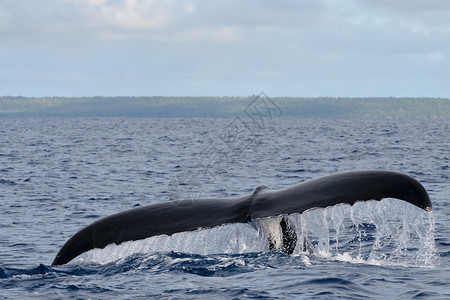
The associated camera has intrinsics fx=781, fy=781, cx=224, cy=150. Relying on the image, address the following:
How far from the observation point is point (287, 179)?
87.9 ft

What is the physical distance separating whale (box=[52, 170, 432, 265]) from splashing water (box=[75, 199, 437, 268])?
0.59ft

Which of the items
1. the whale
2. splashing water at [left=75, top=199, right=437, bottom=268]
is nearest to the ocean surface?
splashing water at [left=75, top=199, right=437, bottom=268]

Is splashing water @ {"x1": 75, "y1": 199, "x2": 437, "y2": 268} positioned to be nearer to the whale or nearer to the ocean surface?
the ocean surface

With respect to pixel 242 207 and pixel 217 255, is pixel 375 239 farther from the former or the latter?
pixel 242 207

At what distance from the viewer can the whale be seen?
24.4ft

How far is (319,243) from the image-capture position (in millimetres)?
12906

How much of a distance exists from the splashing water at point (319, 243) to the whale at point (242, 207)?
18 cm

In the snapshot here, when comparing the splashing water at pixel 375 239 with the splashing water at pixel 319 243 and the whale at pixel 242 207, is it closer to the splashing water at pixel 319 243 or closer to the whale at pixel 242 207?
the splashing water at pixel 319 243

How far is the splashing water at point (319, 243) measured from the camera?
351 inches

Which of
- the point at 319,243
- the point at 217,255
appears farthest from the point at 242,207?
the point at 319,243

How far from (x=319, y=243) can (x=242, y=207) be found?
16.3 ft

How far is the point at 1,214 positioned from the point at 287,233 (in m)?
10.7

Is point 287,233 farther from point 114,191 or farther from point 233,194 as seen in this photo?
point 114,191

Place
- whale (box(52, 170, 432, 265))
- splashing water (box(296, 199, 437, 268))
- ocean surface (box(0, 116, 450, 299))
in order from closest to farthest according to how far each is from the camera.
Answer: whale (box(52, 170, 432, 265)) → ocean surface (box(0, 116, 450, 299)) → splashing water (box(296, 199, 437, 268))
